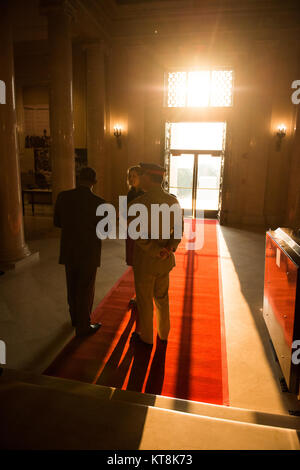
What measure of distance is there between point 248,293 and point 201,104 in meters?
7.95

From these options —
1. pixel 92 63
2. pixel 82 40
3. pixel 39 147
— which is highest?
pixel 82 40

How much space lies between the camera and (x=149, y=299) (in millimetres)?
3088

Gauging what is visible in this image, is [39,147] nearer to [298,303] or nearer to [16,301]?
[16,301]

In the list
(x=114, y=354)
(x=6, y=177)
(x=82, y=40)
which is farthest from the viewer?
(x=82, y=40)

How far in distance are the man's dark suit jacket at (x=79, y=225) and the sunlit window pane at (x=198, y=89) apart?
8.77 m

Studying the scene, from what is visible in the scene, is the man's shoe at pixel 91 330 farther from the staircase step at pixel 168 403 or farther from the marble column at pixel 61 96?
the marble column at pixel 61 96

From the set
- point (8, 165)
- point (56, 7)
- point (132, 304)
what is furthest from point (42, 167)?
point (132, 304)

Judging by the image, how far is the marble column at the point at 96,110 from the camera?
9.69 metres

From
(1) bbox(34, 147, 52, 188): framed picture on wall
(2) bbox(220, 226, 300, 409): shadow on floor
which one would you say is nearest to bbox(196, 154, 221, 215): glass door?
(2) bbox(220, 226, 300, 409): shadow on floor

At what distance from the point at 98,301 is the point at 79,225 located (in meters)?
1.61

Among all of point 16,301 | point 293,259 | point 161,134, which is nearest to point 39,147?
point 161,134

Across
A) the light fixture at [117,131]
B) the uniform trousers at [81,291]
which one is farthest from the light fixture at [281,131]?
the uniform trousers at [81,291]

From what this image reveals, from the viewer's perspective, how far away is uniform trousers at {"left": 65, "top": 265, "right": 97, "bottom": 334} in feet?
10.9

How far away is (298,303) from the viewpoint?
2389 mm
